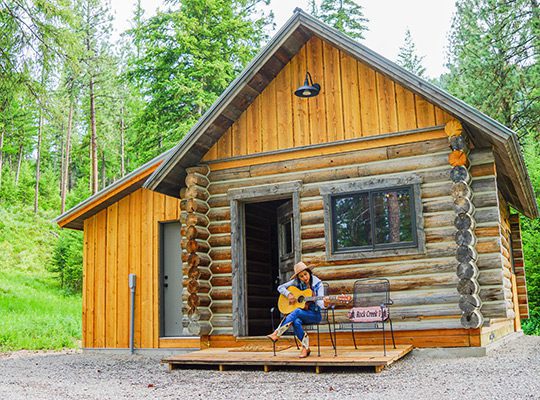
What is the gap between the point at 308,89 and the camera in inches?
421

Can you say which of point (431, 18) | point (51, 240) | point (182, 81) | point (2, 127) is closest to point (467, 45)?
point (182, 81)

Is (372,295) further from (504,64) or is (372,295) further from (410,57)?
(410,57)

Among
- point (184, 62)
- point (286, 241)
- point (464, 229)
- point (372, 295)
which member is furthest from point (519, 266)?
point (184, 62)

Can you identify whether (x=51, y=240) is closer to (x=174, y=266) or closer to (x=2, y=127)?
(x=2, y=127)

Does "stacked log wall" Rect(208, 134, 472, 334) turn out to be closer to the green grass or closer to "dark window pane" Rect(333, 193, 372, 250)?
"dark window pane" Rect(333, 193, 372, 250)

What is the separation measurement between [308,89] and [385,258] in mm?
3174

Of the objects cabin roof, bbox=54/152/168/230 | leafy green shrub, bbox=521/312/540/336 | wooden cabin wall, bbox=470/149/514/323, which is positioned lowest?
leafy green shrub, bbox=521/312/540/336

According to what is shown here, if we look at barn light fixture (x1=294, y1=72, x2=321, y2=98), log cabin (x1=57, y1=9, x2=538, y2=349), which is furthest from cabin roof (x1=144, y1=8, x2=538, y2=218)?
barn light fixture (x1=294, y1=72, x2=321, y2=98)

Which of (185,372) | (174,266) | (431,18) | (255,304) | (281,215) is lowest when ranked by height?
(185,372)

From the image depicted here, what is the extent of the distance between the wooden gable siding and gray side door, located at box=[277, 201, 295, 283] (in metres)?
1.50

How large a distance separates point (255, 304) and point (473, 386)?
6878 mm

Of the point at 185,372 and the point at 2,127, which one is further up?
the point at 2,127

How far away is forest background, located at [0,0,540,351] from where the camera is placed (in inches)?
631

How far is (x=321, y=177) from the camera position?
10.9 meters
